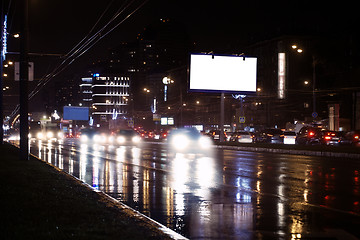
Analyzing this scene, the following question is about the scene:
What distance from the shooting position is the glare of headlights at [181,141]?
44.2 metres

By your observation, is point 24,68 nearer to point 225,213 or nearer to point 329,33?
point 225,213

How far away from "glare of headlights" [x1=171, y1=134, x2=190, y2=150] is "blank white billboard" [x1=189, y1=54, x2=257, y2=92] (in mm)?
5779

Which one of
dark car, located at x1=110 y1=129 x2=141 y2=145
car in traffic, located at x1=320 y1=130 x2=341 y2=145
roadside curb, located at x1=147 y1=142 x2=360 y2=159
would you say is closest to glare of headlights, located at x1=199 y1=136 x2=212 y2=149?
roadside curb, located at x1=147 y1=142 x2=360 y2=159

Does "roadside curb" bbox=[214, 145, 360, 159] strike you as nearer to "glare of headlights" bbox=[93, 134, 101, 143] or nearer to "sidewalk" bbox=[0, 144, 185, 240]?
"sidewalk" bbox=[0, 144, 185, 240]

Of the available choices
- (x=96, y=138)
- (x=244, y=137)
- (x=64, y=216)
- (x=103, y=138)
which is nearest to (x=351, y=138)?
(x=244, y=137)

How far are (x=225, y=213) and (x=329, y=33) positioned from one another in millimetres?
92202

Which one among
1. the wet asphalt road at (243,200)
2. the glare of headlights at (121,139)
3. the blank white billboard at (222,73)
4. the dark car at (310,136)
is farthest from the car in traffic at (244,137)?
the wet asphalt road at (243,200)

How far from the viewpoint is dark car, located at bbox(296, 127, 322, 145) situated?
144ft

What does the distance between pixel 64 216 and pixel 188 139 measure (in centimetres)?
3615

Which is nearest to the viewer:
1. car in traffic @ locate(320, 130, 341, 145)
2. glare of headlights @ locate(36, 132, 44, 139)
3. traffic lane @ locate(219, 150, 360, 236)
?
traffic lane @ locate(219, 150, 360, 236)

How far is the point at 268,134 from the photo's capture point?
52.8 m

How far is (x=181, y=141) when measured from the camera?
4475 cm

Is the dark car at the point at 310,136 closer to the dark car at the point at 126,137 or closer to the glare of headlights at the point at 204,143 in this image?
the glare of headlights at the point at 204,143

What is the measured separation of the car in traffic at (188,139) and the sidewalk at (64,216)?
31922 mm
